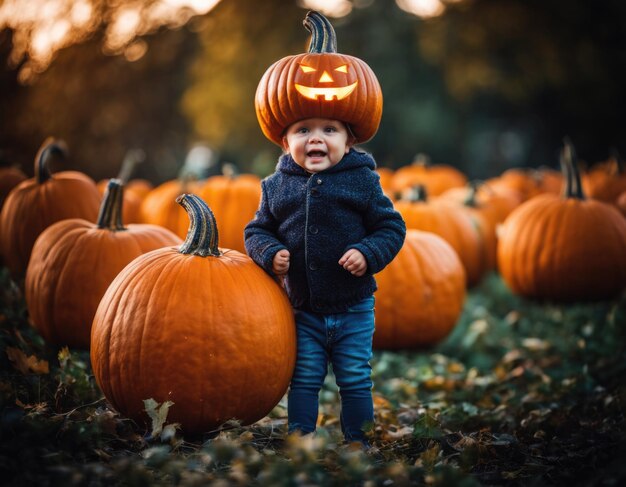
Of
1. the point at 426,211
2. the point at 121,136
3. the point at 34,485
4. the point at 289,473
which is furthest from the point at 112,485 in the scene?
the point at 121,136

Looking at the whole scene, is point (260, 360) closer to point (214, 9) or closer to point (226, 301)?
point (226, 301)

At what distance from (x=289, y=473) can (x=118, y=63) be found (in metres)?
10.4

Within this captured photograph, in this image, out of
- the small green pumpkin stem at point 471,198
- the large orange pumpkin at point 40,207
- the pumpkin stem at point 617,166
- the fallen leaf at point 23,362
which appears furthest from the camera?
the pumpkin stem at point 617,166

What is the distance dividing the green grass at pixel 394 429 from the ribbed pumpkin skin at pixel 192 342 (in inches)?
5.2

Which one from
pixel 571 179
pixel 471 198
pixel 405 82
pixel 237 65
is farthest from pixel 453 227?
pixel 405 82

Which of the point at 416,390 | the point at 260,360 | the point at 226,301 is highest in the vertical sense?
the point at 226,301

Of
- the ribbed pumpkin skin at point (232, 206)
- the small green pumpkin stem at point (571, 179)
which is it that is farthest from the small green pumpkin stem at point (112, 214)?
the small green pumpkin stem at point (571, 179)

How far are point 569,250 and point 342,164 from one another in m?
3.28

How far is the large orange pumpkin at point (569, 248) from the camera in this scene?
214 inches

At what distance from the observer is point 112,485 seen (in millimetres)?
2225

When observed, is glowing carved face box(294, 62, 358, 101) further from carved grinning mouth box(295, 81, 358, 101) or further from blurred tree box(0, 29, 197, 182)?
blurred tree box(0, 29, 197, 182)

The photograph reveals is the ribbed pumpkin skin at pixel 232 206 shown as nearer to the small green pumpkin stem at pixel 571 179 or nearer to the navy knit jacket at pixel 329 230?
the navy knit jacket at pixel 329 230

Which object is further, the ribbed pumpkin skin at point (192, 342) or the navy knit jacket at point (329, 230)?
the navy knit jacket at point (329, 230)

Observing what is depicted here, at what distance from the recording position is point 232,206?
19.0 feet
